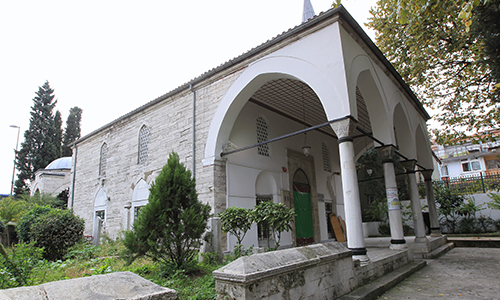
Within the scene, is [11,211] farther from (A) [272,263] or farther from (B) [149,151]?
(A) [272,263]

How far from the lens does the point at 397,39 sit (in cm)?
960

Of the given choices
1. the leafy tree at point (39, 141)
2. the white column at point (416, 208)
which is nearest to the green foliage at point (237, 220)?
the white column at point (416, 208)

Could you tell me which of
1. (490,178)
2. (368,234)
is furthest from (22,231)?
(490,178)

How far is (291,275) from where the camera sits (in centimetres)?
316

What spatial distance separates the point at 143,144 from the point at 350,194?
8.36m

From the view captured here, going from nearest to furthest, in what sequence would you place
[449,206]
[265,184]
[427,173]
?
[265,184]
[427,173]
[449,206]

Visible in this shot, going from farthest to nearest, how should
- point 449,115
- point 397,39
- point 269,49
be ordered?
→ 1. point 449,115
2. point 397,39
3. point 269,49

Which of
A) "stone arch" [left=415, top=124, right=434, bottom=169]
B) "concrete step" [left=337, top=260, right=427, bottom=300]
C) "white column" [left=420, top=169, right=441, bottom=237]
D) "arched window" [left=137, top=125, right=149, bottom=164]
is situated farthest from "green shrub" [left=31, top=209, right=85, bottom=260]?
"stone arch" [left=415, top=124, right=434, bottom=169]

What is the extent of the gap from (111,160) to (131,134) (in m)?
1.80

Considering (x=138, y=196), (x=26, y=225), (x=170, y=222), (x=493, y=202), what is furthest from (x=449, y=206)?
(x=26, y=225)

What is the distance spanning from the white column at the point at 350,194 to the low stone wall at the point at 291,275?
2.60ft

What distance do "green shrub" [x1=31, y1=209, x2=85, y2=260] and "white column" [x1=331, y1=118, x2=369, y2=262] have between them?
705 cm

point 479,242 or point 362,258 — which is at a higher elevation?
point 362,258

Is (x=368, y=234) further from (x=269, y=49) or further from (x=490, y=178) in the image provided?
(x=269, y=49)
